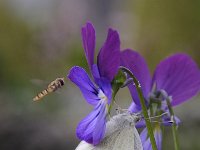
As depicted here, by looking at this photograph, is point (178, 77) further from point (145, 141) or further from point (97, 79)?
point (97, 79)

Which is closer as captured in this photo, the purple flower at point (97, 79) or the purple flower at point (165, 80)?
the purple flower at point (97, 79)

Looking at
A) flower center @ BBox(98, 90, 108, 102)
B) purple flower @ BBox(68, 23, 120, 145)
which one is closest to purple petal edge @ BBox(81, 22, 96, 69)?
purple flower @ BBox(68, 23, 120, 145)

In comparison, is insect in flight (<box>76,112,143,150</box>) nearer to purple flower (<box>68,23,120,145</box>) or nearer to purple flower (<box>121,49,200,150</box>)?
purple flower (<box>68,23,120,145</box>)

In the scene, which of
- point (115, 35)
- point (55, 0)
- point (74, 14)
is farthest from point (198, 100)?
point (115, 35)

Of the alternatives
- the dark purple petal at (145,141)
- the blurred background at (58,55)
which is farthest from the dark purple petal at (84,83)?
the blurred background at (58,55)

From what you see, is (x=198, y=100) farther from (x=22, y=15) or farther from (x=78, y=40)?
(x=22, y=15)

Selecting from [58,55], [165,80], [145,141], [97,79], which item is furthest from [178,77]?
[58,55]

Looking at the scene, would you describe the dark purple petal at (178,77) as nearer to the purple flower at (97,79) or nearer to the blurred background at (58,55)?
the purple flower at (97,79)
